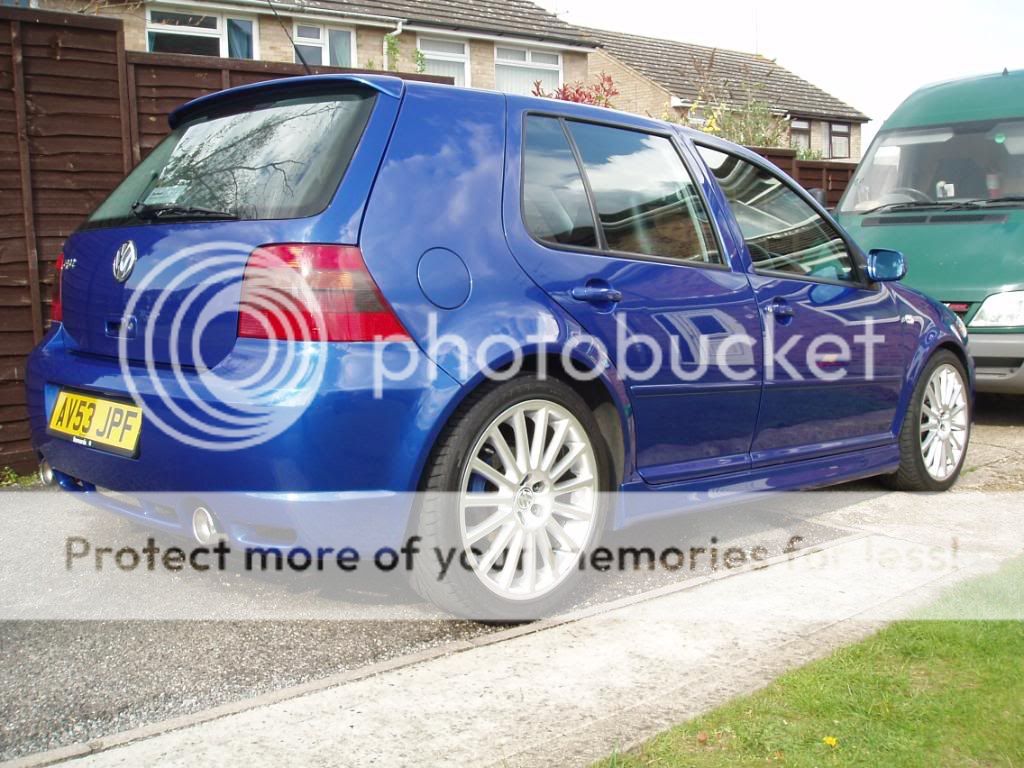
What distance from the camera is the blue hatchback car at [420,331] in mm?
3053

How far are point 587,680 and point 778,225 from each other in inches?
99.3

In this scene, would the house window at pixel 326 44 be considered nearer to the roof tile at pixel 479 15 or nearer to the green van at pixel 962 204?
the roof tile at pixel 479 15

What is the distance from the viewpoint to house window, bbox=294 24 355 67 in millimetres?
20875

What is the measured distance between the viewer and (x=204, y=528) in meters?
3.22

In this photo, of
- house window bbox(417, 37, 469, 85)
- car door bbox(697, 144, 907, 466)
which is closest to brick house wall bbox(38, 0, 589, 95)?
house window bbox(417, 37, 469, 85)

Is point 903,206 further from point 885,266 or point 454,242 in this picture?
point 454,242

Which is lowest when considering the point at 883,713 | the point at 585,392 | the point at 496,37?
the point at 883,713

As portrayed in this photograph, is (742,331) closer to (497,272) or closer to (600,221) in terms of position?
(600,221)

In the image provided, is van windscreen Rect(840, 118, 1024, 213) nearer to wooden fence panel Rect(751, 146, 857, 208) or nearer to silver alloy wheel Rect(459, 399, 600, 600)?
wooden fence panel Rect(751, 146, 857, 208)

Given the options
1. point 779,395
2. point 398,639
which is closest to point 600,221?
point 779,395

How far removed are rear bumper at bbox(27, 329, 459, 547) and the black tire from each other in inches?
120

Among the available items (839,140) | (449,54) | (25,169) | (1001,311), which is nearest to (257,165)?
(25,169)

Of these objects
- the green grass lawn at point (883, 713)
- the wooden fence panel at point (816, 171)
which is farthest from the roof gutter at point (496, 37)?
the green grass lawn at point (883, 713)

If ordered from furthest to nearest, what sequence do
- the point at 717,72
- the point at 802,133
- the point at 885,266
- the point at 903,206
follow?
the point at 802,133 → the point at 717,72 → the point at 903,206 → the point at 885,266
